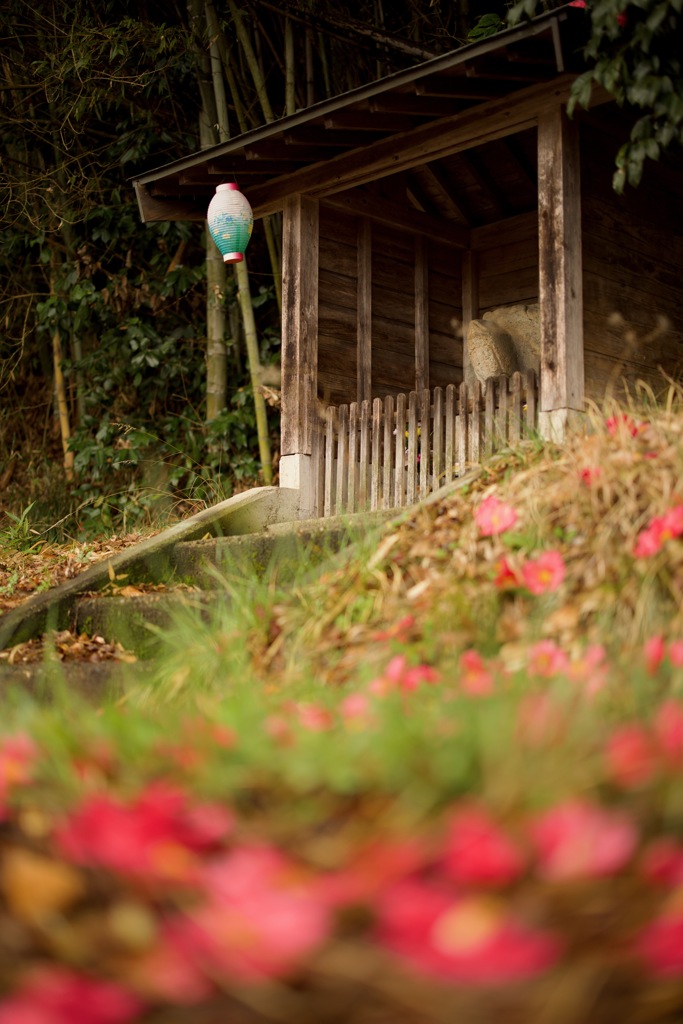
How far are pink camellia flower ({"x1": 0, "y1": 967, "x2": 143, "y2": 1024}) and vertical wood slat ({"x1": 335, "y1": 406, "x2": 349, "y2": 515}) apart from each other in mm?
4652

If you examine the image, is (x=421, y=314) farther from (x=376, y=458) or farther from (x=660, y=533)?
(x=660, y=533)

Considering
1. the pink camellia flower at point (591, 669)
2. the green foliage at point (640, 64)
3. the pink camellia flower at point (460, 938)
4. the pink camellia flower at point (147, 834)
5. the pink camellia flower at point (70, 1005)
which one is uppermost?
the green foliage at point (640, 64)

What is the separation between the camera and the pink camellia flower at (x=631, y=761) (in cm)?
155

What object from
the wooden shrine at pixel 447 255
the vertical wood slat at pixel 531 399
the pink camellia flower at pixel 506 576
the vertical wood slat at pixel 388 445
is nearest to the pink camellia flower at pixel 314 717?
the pink camellia flower at pixel 506 576

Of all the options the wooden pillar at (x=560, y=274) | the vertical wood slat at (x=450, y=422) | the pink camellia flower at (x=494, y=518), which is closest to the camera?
the pink camellia flower at (x=494, y=518)

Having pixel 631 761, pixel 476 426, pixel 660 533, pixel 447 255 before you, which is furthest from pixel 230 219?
pixel 631 761

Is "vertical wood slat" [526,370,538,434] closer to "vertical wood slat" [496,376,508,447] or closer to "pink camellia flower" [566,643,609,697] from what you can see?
"vertical wood slat" [496,376,508,447]

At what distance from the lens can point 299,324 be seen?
6195 mm

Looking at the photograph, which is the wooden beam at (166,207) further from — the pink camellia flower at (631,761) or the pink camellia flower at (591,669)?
the pink camellia flower at (631,761)

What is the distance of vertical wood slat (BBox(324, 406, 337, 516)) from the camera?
600cm

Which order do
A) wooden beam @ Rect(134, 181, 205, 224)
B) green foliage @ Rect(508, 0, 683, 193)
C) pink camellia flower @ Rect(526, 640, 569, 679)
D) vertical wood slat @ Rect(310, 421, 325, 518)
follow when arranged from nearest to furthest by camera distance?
pink camellia flower @ Rect(526, 640, 569, 679) < green foliage @ Rect(508, 0, 683, 193) < vertical wood slat @ Rect(310, 421, 325, 518) < wooden beam @ Rect(134, 181, 205, 224)

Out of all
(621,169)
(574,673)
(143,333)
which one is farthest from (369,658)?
(143,333)

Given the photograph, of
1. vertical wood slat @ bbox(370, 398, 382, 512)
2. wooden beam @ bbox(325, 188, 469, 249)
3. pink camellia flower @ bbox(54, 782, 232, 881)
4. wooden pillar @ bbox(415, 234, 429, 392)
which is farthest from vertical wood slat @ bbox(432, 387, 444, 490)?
pink camellia flower @ bbox(54, 782, 232, 881)

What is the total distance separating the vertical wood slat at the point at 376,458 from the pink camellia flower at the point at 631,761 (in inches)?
163
